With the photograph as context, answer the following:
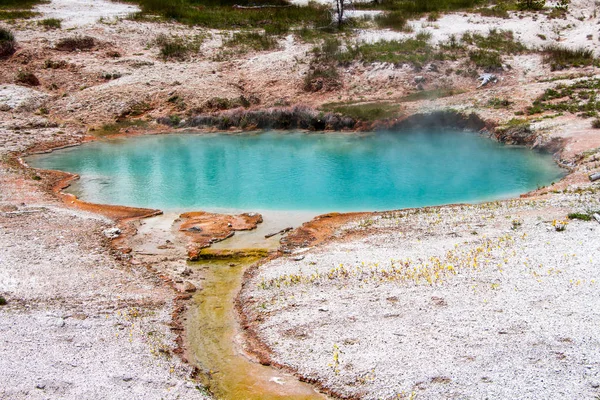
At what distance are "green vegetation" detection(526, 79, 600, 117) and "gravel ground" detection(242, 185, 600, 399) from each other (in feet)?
28.9

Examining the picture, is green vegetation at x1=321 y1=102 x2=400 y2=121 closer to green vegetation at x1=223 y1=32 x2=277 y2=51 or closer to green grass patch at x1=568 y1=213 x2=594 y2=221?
green vegetation at x1=223 y1=32 x2=277 y2=51

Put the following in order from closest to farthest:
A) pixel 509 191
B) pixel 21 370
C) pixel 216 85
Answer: pixel 21 370 → pixel 509 191 → pixel 216 85

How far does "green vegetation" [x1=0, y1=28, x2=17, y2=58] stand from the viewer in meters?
27.4

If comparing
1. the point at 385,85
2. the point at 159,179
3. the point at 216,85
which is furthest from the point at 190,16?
the point at 159,179

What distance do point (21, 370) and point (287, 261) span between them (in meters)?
5.28

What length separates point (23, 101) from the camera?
82.2 ft

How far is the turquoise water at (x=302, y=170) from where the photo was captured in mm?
15539

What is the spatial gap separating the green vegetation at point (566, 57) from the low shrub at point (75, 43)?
22.8m

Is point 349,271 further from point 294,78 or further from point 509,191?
point 294,78

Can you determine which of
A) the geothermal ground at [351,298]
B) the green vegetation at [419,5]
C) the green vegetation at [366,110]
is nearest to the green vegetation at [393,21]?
the green vegetation at [419,5]

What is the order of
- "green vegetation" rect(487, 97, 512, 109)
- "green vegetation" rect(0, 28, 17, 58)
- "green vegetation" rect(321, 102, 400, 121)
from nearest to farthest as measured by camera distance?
"green vegetation" rect(487, 97, 512, 109)
"green vegetation" rect(321, 102, 400, 121)
"green vegetation" rect(0, 28, 17, 58)

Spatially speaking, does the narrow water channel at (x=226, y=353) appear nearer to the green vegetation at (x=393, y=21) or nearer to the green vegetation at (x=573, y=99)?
the green vegetation at (x=573, y=99)

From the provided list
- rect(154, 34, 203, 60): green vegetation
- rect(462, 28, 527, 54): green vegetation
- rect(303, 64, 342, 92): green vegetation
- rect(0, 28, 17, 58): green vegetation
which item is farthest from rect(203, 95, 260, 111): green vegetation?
rect(462, 28, 527, 54): green vegetation

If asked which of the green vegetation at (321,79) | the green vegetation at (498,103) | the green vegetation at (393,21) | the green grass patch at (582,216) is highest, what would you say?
the green vegetation at (393,21)
